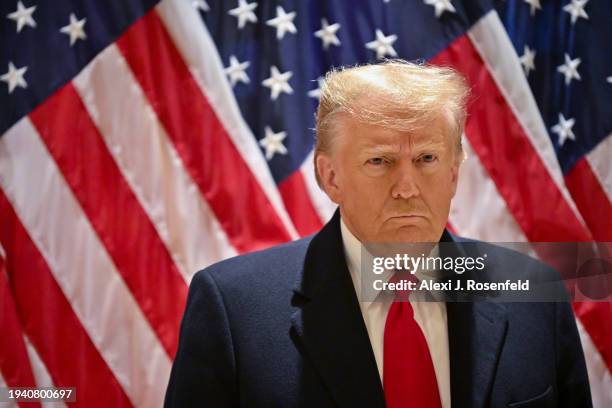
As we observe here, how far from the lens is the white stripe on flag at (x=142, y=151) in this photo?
7.75 ft

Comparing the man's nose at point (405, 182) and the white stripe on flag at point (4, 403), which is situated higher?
the man's nose at point (405, 182)

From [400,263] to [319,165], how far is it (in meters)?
0.33

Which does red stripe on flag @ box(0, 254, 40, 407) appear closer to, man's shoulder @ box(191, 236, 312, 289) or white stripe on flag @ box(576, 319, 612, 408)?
man's shoulder @ box(191, 236, 312, 289)

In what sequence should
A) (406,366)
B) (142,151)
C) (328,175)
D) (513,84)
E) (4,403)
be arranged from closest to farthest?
(406,366) < (328,175) < (4,403) < (142,151) < (513,84)

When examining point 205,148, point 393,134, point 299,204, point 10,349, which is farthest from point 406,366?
point 10,349

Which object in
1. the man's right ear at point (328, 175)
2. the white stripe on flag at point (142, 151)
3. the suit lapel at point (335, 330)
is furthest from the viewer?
the white stripe on flag at point (142, 151)

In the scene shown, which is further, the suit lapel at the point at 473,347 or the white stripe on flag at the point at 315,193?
the white stripe on flag at the point at 315,193

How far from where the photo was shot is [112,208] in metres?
2.35

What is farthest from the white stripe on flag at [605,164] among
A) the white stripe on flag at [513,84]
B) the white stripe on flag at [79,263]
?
the white stripe on flag at [79,263]

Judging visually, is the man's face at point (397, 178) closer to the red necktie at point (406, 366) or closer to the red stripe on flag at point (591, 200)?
the red necktie at point (406, 366)

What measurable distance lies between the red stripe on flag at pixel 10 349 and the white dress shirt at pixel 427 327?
113cm

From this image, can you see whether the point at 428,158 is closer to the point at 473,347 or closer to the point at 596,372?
the point at 473,347

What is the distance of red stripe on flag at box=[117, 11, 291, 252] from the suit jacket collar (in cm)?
58

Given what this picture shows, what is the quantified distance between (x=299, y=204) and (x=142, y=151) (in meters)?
0.54
